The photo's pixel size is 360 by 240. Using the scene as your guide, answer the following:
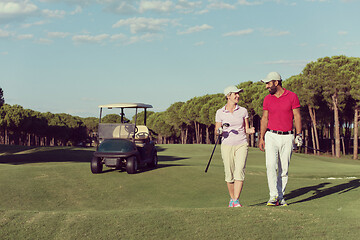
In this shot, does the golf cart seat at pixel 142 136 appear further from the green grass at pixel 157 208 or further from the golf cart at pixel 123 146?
the green grass at pixel 157 208

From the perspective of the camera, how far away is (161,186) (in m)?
15.4

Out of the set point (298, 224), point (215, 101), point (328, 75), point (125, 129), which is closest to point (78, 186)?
point (125, 129)

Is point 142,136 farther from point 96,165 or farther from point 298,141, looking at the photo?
point 298,141

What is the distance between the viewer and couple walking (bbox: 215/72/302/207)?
880cm

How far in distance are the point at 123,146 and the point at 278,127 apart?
30.8 ft

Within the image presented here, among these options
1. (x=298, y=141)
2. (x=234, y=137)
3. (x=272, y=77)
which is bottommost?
(x=298, y=141)

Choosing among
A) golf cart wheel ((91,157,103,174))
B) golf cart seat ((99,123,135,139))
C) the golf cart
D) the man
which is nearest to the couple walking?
the man

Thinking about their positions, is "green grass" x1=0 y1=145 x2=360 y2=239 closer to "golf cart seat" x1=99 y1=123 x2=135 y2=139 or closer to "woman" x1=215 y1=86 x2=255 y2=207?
"woman" x1=215 y1=86 x2=255 y2=207

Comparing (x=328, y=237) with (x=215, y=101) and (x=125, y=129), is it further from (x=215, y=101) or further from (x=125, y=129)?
(x=215, y=101)

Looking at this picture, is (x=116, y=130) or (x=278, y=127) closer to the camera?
(x=278, y=127)

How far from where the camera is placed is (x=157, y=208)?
33.6ft

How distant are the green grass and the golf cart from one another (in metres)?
0.50

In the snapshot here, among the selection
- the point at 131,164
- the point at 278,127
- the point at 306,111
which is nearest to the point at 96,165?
the point at 131,164

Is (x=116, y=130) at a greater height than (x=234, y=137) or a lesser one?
greater
